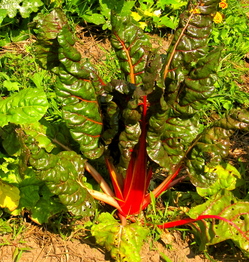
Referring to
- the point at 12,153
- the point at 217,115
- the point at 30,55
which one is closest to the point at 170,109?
the point at 12,153

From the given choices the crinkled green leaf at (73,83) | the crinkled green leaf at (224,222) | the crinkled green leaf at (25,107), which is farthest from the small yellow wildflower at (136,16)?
the crinkled green leaf at (224,222)

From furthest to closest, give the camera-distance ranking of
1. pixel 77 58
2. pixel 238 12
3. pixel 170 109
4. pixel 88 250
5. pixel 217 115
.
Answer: pixel 238 12 → pixel 217 115 → pixel 88 250 → pixel 170 109 → pixel 77 58

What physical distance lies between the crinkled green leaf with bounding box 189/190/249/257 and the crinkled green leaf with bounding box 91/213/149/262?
0.33 metres

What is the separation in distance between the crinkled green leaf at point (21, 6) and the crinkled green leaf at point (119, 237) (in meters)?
1.99

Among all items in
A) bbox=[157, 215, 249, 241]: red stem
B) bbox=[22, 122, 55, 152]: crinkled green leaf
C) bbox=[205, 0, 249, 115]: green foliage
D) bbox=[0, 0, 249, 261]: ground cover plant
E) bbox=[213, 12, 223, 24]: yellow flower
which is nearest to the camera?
bbox=[0, 0, 249, 261]: ground cover plant

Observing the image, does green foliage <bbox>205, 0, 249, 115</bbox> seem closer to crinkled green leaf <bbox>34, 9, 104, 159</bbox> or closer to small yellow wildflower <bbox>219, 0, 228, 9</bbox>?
small yellow wildflower <bbox>219, 0, 228, 9</bbox>

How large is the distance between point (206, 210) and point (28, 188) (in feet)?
3.53

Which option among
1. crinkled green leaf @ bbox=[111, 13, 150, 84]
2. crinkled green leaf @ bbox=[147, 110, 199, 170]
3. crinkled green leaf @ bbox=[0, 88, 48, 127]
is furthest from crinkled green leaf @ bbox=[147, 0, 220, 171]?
crinkled green leaf @ bbox=[0, 88, 48, 127]

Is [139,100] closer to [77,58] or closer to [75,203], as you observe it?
[77,58]

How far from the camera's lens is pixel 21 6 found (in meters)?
3.66

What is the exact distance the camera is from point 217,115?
3.49 meters

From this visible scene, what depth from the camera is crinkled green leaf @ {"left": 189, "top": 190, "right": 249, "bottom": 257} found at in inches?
95.8

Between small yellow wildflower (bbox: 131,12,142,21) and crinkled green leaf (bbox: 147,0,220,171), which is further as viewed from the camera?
small yellow wildflower (bbox: 131,12,142,21)

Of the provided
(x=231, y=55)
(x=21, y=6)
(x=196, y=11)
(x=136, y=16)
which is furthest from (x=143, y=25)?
(x=196, y=11)
